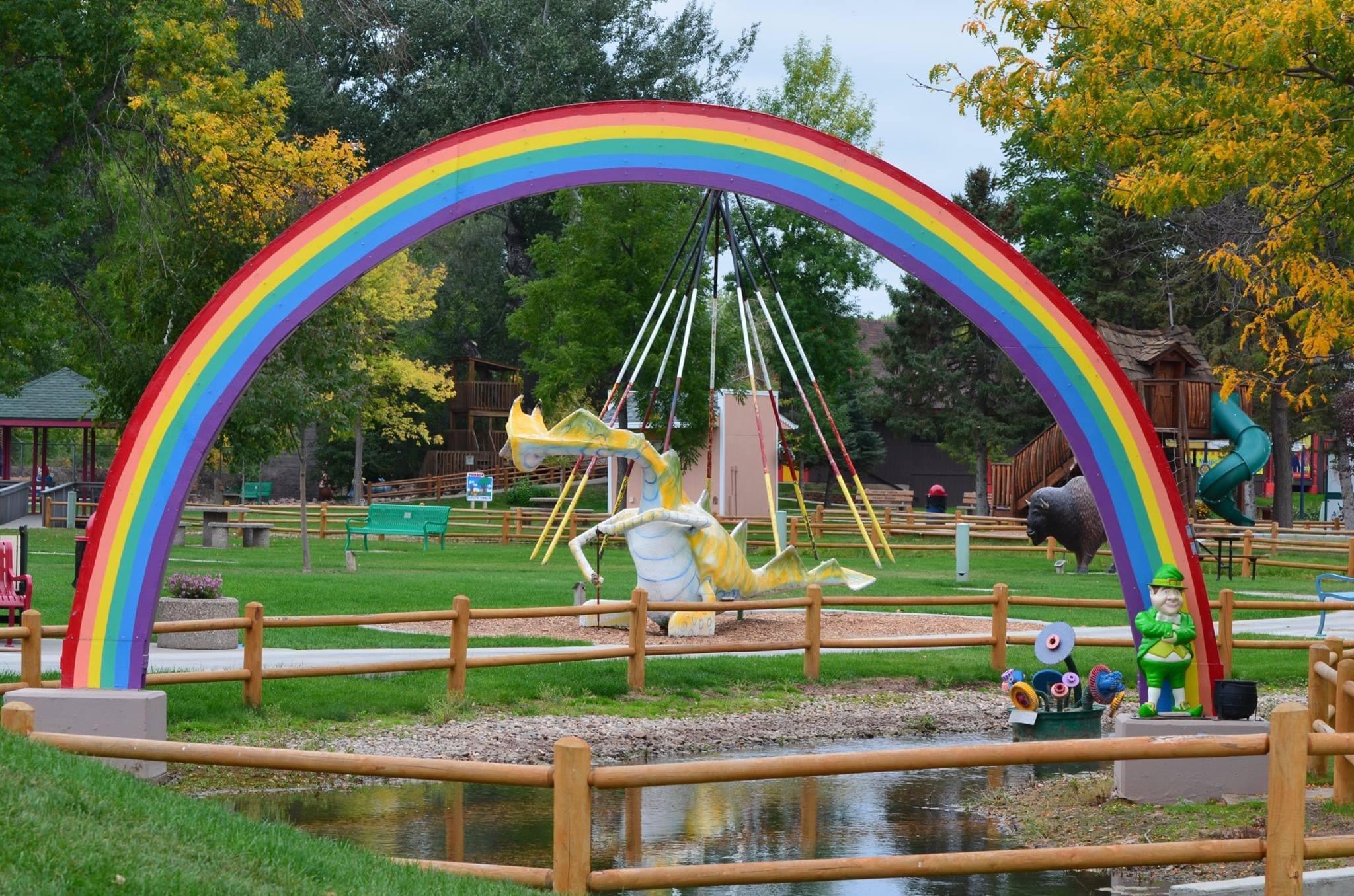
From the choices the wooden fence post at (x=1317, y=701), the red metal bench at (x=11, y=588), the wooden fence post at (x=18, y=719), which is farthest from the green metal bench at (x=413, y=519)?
the wooden fence post at (x=18, y=719)

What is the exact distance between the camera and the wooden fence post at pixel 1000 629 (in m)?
14.6

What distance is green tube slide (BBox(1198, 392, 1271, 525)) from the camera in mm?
29750

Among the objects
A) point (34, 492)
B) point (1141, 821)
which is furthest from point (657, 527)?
point (34, 492)

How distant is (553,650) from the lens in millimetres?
13477

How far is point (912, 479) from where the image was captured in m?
63.6

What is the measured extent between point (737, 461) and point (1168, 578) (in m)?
37.2

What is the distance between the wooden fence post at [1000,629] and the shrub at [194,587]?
25.2ft

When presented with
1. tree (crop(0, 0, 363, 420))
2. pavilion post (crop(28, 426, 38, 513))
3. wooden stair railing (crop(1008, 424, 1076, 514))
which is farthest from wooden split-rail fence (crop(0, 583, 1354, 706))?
pavilion post (crop(28, 426, 38, 513))

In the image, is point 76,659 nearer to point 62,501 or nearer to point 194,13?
point 194,13

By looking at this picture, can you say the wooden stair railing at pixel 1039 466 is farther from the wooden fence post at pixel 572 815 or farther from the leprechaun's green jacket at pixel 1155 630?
the wooden fence post at pixel 572 815

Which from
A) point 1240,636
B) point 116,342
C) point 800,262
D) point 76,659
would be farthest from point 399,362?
point 76,659

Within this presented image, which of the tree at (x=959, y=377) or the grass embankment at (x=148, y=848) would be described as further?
the tree at (x=959, y=377)

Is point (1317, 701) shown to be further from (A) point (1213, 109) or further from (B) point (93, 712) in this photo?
(B) point (93, 712)

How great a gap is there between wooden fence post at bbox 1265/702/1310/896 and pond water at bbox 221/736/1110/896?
191 cm
